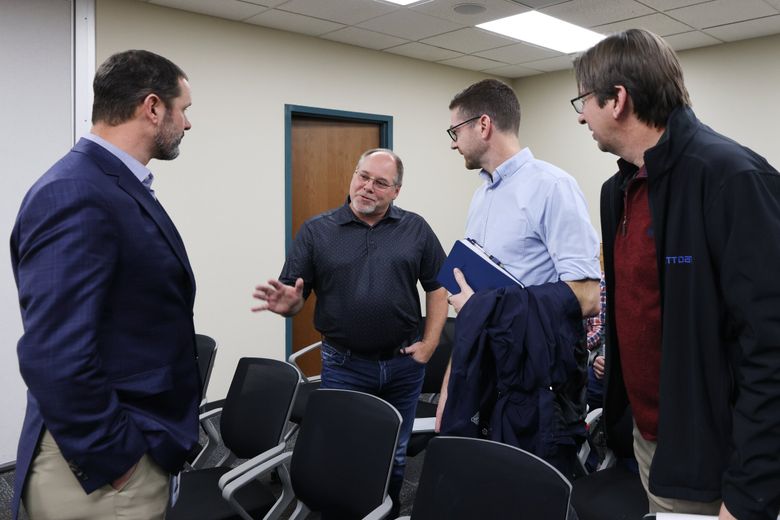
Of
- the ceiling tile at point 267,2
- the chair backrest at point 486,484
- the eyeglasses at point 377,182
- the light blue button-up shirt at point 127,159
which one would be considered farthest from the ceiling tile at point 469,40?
the chair backrest at point 486,484

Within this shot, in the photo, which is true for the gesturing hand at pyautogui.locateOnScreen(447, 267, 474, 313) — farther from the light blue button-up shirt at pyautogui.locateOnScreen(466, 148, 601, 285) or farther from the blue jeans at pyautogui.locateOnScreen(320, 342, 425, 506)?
the blue jeans at pyautogui.locateOnScreen(320, 342, 425, 506)

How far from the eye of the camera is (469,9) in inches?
153

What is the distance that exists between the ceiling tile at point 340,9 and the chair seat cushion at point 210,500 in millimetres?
2862

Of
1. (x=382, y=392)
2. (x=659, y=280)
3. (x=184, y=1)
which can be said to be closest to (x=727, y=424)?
(x=659, y=280)

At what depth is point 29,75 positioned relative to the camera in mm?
3100

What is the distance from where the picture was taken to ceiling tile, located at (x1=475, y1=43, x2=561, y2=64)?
15.9 feet

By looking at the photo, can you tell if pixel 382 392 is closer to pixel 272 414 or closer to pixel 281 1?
Result: pixel 272 414

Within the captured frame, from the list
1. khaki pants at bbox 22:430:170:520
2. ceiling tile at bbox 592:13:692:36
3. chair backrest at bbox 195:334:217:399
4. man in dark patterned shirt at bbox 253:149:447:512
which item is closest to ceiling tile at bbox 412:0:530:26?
ceiling tile at bbox 592:13:692:36

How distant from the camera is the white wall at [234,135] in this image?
3.85 meters

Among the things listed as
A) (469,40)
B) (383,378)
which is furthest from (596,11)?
(383,378)

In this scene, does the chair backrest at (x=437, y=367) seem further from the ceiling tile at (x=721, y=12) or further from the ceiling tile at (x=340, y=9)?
the ceiling tile at (x=721, y=12)

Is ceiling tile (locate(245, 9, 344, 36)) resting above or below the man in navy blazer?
above

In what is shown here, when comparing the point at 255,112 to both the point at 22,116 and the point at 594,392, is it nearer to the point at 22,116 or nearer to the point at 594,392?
the point at 22,116

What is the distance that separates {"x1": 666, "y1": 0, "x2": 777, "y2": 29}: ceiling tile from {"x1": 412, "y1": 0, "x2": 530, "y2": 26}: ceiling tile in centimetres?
107
